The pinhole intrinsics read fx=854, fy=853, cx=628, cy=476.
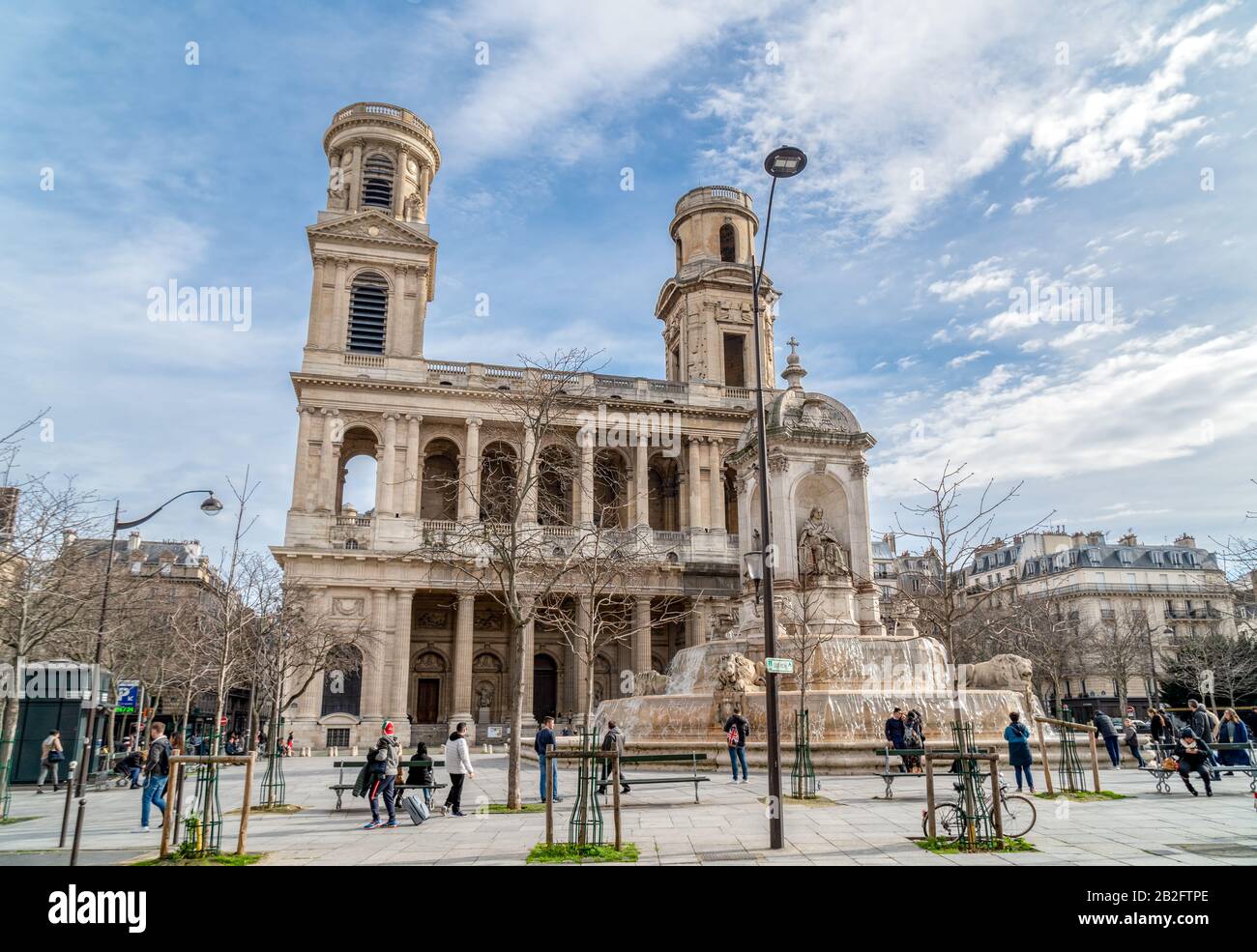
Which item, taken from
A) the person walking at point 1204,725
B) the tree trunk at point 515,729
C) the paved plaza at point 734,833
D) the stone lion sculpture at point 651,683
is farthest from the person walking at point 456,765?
the person walking at point 1204,725

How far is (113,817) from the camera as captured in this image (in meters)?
14.9

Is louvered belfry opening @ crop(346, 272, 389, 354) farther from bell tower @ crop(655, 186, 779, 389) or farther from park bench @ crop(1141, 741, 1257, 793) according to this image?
park bench @ crop(1141, 741, 1257, 793)

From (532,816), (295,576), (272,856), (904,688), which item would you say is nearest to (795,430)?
(904,688)

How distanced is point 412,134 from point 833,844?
1865 inches

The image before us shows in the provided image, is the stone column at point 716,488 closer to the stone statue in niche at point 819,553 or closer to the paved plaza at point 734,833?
the stone statue in niche at point 819,553

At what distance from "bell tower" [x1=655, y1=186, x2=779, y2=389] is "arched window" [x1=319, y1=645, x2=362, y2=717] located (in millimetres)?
23657

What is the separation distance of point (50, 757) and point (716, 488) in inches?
1311

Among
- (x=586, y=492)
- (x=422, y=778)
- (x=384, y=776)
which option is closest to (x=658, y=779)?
(x=422, y=778)

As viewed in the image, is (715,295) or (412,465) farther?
(715,295)

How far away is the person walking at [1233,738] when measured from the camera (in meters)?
17.9

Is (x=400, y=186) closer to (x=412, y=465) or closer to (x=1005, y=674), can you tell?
(x=412, y=465)

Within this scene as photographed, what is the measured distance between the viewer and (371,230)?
44594 mm

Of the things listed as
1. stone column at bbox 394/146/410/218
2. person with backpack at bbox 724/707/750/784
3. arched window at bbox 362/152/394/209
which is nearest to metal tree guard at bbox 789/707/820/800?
person with backpack at bbox 724/707/750/784
